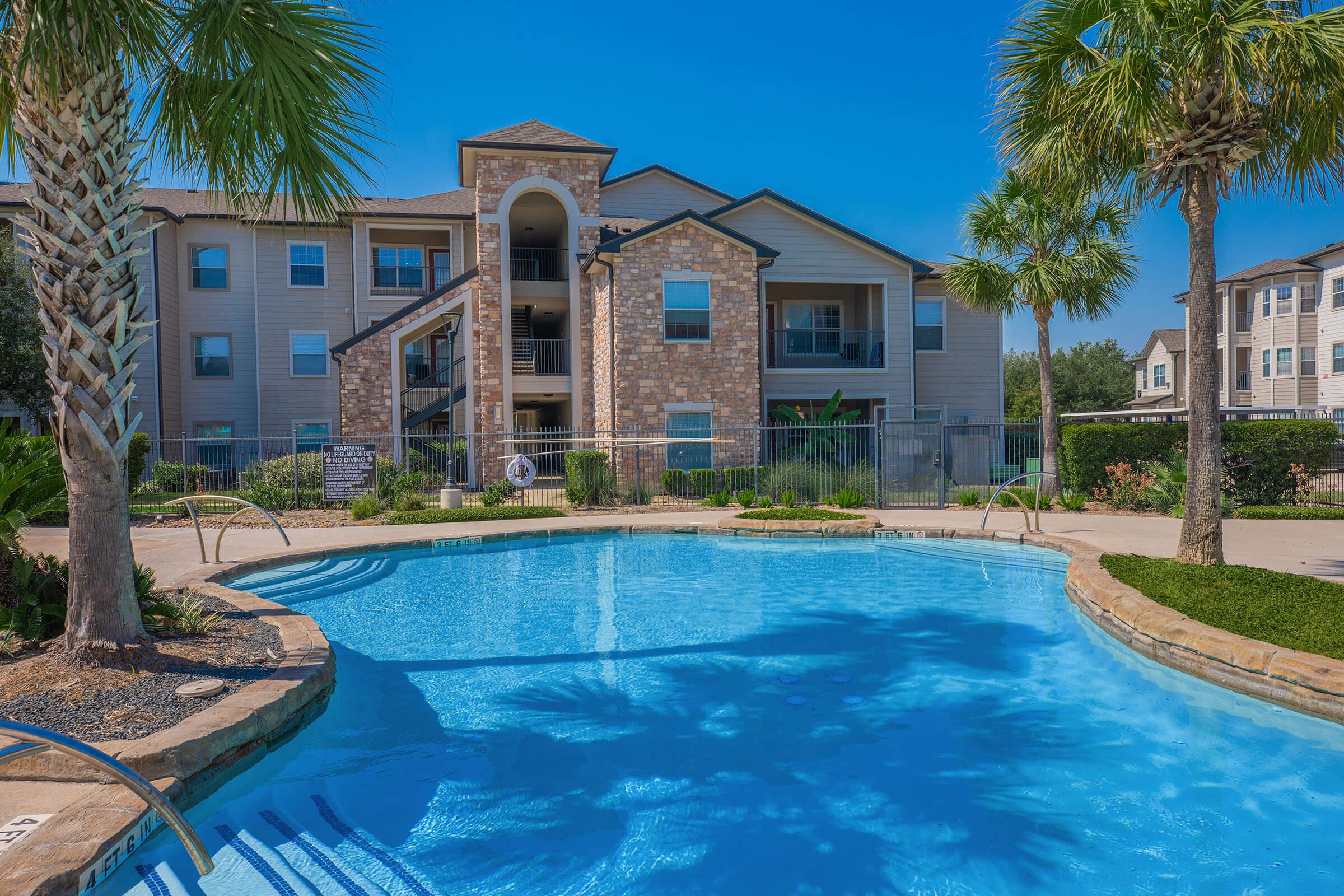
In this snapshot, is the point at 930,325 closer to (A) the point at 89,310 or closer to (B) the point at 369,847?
(A) the point at 89,310

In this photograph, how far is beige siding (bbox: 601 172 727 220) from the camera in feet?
81.4

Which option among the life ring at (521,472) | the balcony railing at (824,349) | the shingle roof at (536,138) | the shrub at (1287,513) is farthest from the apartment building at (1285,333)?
the life ring at (521,472)

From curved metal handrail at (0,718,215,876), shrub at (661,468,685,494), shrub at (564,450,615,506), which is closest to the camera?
curved metal handrail at (0,718,215,876)

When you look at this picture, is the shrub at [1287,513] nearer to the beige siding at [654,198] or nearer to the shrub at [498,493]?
the shrub at [498,493]

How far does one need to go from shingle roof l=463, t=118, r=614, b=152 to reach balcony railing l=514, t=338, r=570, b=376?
518 centimetres

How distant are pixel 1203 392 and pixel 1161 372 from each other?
42.2 metres

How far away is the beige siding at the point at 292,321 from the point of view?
2459cm

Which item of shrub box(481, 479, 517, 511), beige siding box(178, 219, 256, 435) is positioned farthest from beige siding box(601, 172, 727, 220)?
beige siding box(178, 219, 256, 435)

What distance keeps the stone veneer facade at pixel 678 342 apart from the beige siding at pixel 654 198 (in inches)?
215

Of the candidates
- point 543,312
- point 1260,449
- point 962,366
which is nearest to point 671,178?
point 543,312

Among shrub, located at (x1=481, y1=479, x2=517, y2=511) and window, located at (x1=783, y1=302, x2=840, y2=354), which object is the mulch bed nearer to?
shrub, located at (x1=481, y1=479, x2=517, y2=511)

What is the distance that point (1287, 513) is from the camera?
13766 mm

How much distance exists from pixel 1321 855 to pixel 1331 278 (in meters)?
35.6

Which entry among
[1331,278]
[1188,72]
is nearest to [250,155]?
[1188,72]
